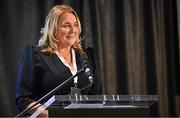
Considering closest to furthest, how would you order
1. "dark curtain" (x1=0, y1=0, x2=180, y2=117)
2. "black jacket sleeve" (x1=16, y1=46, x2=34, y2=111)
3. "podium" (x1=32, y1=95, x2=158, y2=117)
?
"podium" (x1=32, y1=95, x2=158, y2=117), "black jacket sleeve" (x1=16, y1=46, x2=34, y2=111), "dark curtain" (x1=0, y1=0, x2=180, y2=117)

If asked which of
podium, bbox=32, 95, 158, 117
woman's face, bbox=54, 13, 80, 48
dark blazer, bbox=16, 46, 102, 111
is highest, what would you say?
woman's face, bbox=54, 13, 80, 48

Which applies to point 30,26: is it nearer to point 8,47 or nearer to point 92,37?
point 8,47

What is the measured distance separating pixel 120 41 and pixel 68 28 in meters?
1.30

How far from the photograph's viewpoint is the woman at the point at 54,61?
233cm

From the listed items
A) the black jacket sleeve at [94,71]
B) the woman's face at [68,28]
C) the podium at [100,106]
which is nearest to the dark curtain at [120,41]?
the black jacket sleeve at [94,71]

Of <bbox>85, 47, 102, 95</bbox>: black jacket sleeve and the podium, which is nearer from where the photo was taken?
the podium

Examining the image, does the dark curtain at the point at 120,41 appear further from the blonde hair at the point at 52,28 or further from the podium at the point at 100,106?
the podium at the point at 100,106

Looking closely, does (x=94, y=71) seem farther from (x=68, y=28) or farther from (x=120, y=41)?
(x=120, y=41)

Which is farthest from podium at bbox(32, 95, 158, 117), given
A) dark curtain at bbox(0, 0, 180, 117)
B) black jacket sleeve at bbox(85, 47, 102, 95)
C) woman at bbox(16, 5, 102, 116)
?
dark curtain at bbox(0, 0, 180, 117)

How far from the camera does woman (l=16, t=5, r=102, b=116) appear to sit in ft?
7.65

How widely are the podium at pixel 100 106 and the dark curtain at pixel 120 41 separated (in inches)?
78.8

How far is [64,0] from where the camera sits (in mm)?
3590

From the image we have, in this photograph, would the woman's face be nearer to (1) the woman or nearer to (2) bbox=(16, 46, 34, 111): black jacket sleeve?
(1) the woman

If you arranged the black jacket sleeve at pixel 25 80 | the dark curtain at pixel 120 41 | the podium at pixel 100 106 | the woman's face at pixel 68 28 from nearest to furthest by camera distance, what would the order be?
the podium at pixel 100 106, the black jacket sleeve at pixel 25 80, the woman's face at pixel 68 28, the dark curtain at pixel 120 41
